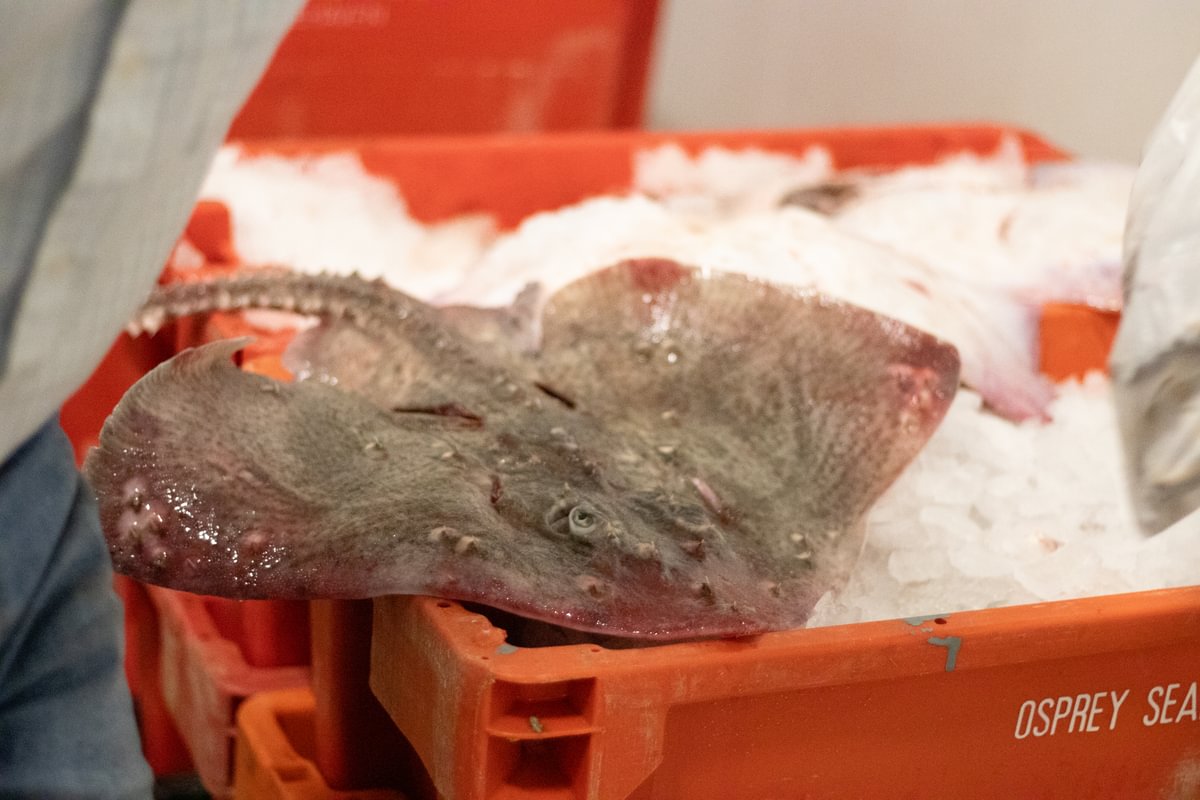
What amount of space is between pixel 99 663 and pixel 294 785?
59 centimetres

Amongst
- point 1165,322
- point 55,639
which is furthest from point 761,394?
point 55,639

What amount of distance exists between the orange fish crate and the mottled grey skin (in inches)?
2.5

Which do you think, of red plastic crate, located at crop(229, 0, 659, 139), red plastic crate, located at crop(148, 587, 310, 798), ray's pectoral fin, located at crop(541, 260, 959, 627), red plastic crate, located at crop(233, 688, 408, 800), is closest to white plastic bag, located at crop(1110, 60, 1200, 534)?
ray's pectoral fin, located at crop(541, 260, 959, 627)

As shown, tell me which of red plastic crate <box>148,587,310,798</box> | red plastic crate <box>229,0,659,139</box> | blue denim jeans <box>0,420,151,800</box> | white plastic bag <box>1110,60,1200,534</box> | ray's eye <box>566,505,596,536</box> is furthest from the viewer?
red plastic crate <box>229,0,659,139</box>

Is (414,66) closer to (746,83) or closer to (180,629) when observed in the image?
(746,83)

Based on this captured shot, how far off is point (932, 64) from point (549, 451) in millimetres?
3023

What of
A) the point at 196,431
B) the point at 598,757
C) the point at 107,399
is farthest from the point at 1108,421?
the point at 107,399

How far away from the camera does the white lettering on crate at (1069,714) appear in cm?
134

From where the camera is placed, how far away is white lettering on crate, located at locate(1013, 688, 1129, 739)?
52.6 inches

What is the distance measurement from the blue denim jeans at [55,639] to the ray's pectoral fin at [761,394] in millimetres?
599

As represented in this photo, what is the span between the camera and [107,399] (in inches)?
77.2

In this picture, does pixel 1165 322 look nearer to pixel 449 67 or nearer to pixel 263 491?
pixel 263 491

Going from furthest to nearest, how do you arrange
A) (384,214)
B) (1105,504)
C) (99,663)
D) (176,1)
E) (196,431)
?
(384,214) < (1105,504) < (196,431) < (99,663) < (176,1)

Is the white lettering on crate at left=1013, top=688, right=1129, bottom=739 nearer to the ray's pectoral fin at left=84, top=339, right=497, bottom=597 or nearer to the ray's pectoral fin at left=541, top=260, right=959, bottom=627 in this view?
the ray's pectoral fin at left=541, top=260, right=959, bottom=627
